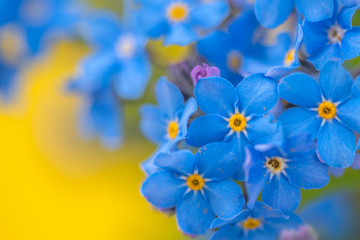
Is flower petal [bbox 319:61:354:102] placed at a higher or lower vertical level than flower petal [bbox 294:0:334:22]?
lower

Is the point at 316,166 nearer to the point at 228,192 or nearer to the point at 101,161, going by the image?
the point at 228,192

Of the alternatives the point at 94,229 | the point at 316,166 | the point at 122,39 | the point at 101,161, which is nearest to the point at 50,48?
the point at 122,39

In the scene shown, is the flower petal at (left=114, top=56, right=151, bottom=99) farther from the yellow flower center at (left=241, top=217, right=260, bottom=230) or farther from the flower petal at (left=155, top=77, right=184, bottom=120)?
the yellow flower center at (left=241, top=217, right=260, bottom=230)

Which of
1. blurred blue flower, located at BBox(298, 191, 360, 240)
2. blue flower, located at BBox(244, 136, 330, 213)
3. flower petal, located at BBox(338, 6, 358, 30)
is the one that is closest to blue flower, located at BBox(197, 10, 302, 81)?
flower petal, located at BBox(338, 6, 358, 30)

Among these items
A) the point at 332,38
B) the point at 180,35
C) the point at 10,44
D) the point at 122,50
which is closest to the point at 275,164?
the point at 332,38

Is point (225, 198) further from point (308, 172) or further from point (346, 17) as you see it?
point (346, 17)

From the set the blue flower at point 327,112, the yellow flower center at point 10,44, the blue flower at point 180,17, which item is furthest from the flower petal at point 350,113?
the yellow flower center at point 10,44
